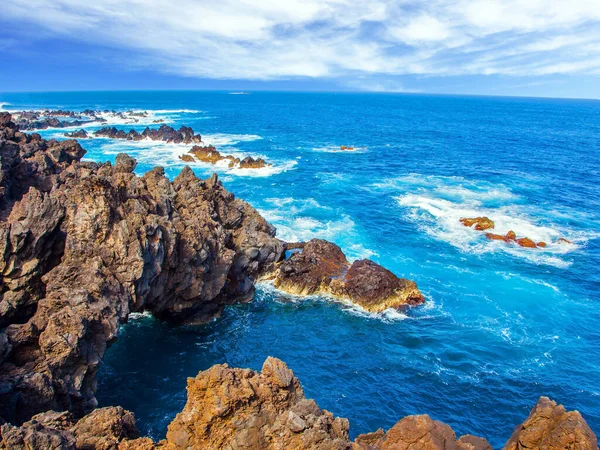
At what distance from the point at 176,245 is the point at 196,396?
730 inches

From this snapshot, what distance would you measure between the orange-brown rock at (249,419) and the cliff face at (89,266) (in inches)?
350

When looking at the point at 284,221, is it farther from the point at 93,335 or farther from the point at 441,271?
the point at 93,335

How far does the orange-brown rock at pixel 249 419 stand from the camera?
15.9 meters

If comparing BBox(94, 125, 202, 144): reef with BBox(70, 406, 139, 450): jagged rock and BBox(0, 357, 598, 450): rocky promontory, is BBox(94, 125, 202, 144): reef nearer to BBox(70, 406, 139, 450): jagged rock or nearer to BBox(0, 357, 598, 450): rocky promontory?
BBox(70, 406, 139, 450): jagged rock

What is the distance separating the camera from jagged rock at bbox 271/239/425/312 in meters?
43.0

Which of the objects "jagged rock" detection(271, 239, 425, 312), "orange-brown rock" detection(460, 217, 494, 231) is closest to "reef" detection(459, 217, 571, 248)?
"orange-brown rock" detection(460, 217, 494, 231)

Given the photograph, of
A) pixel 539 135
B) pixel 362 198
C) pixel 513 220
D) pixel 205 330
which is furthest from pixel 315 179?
pixel 539 135

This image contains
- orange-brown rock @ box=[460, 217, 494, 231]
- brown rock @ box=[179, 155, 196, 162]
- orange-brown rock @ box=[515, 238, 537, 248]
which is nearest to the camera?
orange-brown rock @ box=[515, 238, 537, 248]

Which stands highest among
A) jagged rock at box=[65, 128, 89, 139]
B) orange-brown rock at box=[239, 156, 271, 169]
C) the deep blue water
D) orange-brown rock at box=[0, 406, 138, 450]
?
jagged rock at box=[65, 128, 89, 139]

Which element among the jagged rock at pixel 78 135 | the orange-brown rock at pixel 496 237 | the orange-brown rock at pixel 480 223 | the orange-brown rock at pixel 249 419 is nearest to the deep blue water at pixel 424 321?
the orange-brown rock at pixel 496 237

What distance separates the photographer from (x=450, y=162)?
112m

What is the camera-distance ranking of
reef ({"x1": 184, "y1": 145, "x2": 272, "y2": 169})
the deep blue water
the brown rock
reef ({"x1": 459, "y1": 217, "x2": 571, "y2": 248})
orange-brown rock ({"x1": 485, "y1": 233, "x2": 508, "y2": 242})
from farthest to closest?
the brown rock
reef ({"x1": 184, "y1": 145, "x2": 272, "y2": 169})
orange-brown rock ({"x1": 485, "y1": 233, "x2": 508, "y2": 242})
reef ({"x1": 459, "y1": 217, "x2": 571, "y2": 248})
the deep blue water

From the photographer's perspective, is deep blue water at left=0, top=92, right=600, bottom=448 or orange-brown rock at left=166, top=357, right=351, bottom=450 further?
deep blue water at left=0, top=92, right=600, bottom=448

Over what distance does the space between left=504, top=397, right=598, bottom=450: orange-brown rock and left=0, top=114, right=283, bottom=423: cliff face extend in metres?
23.0
